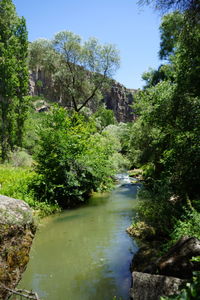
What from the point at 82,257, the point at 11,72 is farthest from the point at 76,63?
the point at 82,257

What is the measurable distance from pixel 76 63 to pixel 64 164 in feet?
47.3

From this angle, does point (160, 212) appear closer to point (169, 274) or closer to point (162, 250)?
point (162, 250)

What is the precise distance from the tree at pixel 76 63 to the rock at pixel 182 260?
2006 cm

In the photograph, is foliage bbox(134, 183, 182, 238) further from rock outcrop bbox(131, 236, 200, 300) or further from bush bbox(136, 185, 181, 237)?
rock outcrop bbox(131, 236, 200, 300)

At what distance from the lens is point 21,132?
22.0 metres

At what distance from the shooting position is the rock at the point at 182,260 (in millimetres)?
3817

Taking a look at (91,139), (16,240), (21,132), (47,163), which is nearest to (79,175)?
(47,163)

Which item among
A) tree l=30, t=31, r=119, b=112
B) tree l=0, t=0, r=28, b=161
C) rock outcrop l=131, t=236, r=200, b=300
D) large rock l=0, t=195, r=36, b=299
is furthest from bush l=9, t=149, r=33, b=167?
rock outcrop l=131, t=236, r=200, b=300

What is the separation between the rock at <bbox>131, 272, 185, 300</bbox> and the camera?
3.46 metres

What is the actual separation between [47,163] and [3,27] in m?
13.8

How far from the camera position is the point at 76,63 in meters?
23.7

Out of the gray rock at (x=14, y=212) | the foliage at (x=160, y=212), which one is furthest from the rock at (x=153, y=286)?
the foliage at (x=160, y=212)

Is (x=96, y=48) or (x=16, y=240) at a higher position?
(x=96, y=48)

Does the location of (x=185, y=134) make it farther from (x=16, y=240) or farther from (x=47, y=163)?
(x=47, y=163)
